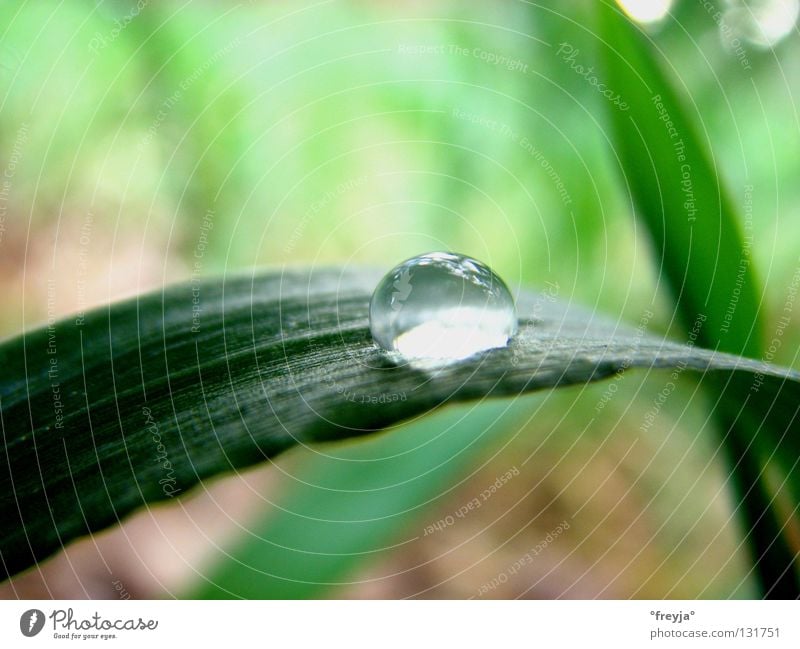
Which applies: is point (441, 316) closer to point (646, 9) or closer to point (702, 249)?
point (702, 249)

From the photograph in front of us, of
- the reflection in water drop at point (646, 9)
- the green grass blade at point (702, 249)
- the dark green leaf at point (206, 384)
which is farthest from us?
the reflection in water drop at point (646, 9)

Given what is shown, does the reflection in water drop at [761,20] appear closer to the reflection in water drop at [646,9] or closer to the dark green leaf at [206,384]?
the reflection in water drop at [646,9]

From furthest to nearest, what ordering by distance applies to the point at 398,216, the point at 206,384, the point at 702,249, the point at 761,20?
the point at 398,216
the point at 761,20
the point at 702,249
the point at 206,384

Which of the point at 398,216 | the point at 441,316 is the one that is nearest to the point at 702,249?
the point at 441,316

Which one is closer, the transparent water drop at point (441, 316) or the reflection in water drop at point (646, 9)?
the transparent water drop at point (441, 316)

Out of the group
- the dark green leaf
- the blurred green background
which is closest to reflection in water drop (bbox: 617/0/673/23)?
the blurred green background

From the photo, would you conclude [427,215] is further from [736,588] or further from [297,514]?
[736,588]

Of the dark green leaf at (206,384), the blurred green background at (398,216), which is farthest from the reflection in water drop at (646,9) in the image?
the dark green leaf at (206,384)

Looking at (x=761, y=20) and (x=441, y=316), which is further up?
(x=761, y=20)
